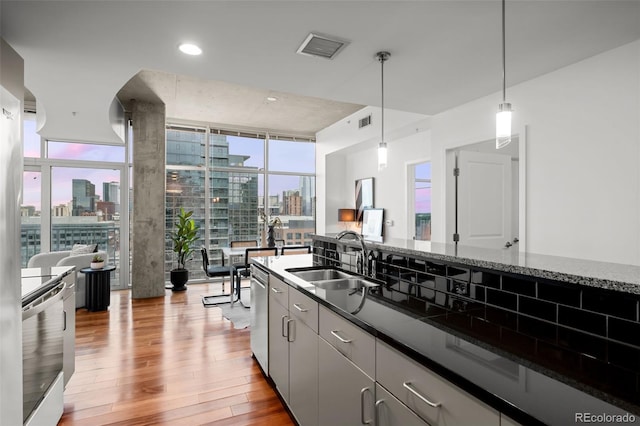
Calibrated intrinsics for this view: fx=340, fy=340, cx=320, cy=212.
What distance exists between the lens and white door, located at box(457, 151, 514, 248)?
3965 mm

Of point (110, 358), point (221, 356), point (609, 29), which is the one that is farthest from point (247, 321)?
point (609, 29)

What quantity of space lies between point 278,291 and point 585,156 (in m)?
2.63

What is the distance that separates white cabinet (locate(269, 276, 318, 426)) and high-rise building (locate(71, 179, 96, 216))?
190 inches

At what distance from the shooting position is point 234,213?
6852 millimetres

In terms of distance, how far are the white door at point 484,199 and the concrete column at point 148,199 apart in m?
4.50

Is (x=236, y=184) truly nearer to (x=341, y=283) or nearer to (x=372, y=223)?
(x=372, y=223)

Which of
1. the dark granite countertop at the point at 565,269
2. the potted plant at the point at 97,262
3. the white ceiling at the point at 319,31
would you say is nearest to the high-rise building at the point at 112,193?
the potted plant at the point at 97,262

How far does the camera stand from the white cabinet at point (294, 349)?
1845 mm

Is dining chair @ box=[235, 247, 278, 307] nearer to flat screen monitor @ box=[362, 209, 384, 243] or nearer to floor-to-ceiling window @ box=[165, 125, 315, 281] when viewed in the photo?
floor-to-ceiling window @ box=[165, 125, 315, 281]

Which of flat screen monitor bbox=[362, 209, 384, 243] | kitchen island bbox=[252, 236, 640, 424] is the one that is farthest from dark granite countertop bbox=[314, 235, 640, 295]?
flat screen monitor bbox=[362, 209, 384, 243]

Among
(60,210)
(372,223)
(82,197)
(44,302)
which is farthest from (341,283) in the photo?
(60,210)

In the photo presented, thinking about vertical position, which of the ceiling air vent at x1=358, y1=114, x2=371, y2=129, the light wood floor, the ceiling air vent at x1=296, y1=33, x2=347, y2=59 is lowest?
the light wood floor

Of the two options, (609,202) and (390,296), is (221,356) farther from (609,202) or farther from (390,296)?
(609,202)

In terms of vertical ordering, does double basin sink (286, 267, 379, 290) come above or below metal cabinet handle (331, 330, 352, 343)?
above
